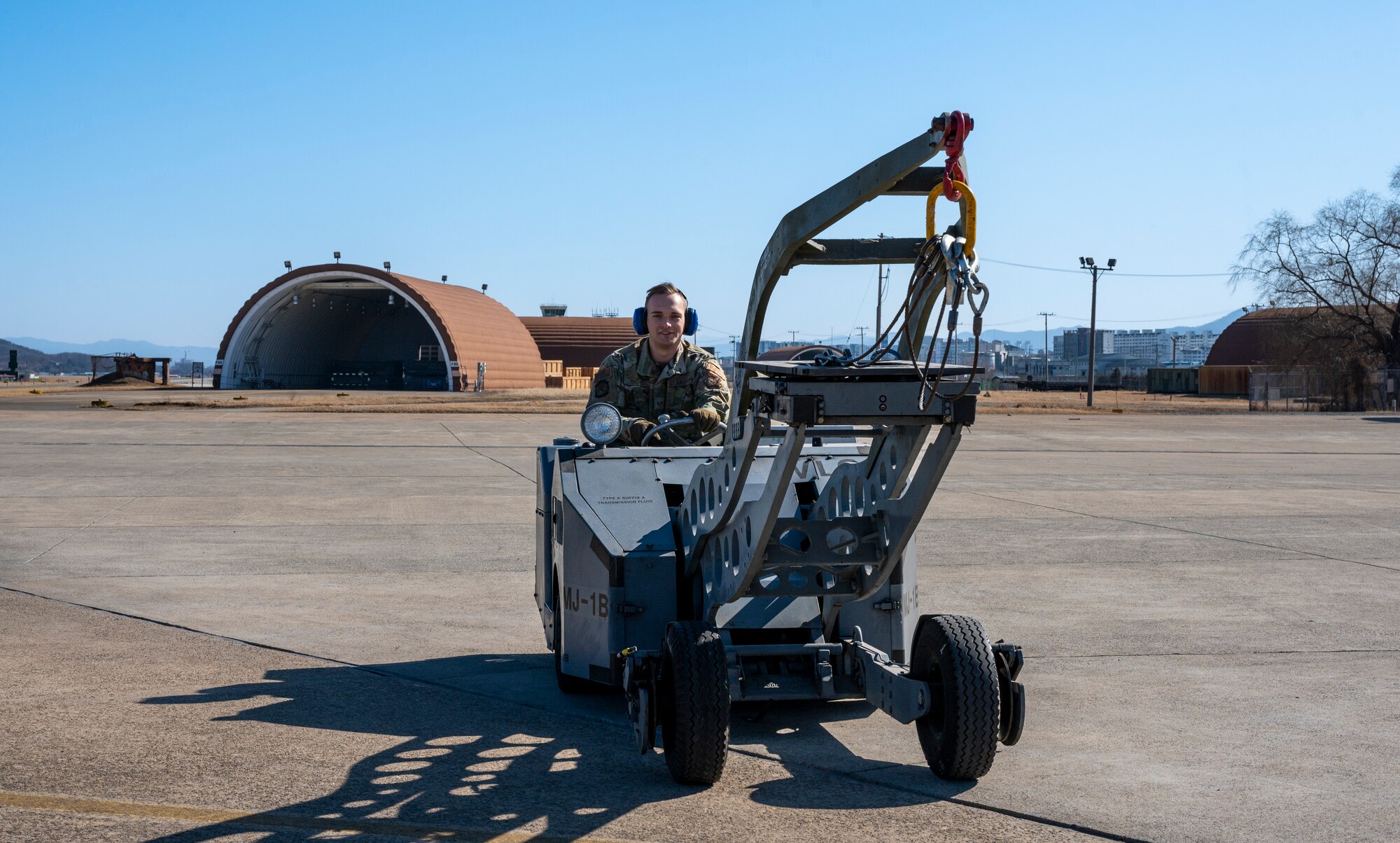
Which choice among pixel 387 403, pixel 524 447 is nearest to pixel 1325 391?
pixel 387 403

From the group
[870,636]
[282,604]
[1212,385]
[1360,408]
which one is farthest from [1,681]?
[1212,385]

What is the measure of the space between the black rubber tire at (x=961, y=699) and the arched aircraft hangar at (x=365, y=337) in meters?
59.1

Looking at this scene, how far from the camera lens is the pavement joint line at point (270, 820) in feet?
13.0

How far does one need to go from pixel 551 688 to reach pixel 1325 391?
5513 centimetres

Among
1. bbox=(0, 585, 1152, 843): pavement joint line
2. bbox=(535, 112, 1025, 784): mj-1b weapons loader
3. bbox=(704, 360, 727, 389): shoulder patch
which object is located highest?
bbox=(704, 360, 727, 389): shoulder patch

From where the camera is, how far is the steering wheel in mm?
6047

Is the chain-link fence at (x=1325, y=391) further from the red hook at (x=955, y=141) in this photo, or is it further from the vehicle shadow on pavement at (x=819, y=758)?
the red hook at (x=955, y=141)

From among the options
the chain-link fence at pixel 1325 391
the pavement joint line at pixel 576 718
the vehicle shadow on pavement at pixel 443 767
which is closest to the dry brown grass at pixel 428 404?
the chain-link fence at pixel 1325 391

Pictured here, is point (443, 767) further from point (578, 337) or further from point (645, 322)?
point (578, 337)

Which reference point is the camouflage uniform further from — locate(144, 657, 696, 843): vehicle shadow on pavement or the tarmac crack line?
the tarmac crack line

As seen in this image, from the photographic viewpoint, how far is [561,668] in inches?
226

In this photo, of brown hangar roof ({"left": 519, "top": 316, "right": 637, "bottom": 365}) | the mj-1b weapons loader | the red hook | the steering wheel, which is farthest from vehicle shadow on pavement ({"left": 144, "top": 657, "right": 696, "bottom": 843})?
brown hangar roof ({"left": 519, "top": 316, "right": 637, "bottom": 365})

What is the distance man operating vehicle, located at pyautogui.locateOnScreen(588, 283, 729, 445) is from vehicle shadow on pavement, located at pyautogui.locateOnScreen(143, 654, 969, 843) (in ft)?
4.74

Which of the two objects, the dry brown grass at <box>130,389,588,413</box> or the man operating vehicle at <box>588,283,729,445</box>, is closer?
the man operating vehicle at <box>588,283,729,445</box>
